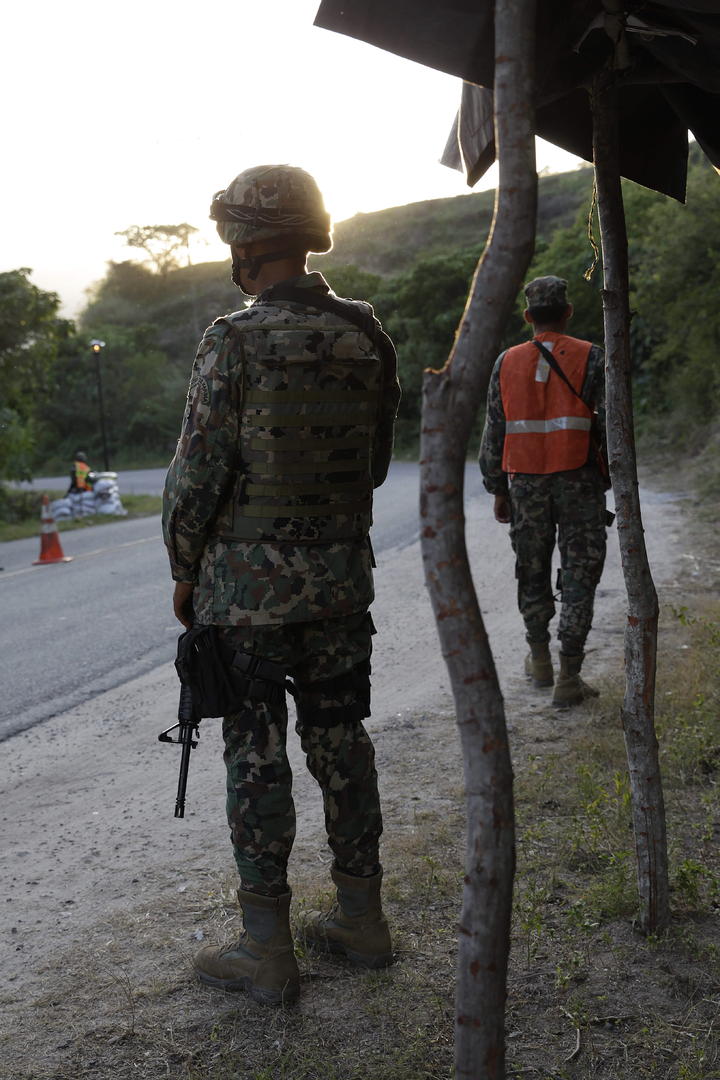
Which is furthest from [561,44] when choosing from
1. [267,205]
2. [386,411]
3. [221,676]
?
[221,676]

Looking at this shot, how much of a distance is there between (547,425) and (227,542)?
2.89m

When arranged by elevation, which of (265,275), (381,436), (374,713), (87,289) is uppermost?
(87,289)

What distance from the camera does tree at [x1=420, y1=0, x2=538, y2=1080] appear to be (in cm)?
200

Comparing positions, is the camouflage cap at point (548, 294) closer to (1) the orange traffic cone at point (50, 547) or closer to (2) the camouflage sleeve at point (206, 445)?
(2) the camouflage sleeve at point (206, 445)

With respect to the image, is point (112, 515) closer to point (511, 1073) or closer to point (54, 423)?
point (511, 1073)

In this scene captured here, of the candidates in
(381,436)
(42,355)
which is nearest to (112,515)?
(42,355)

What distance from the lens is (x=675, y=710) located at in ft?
16.4

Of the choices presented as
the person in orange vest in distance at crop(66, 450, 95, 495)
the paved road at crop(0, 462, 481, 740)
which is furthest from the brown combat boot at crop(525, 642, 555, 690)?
the person in orange vest in distance at crop(66, 450, 95, 495)

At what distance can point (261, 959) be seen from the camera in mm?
2914

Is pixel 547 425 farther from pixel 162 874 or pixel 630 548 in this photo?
pixel 162 874

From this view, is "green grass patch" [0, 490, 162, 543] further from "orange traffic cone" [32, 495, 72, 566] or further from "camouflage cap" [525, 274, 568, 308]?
"camouflage cap" [525, 274, 568, 308]

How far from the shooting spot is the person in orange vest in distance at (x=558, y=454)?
5.34 m

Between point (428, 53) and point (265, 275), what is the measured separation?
0.72 m

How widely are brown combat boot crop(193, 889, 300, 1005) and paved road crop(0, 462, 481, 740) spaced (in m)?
3.13
